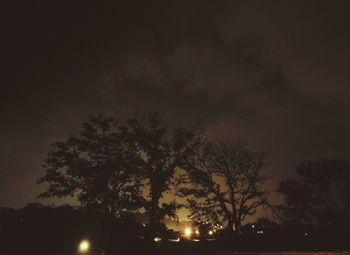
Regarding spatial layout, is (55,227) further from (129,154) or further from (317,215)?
(317,215)

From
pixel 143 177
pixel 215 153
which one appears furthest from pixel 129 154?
pixel 215 153

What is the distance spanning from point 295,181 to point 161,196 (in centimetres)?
1243

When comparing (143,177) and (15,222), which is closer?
(15,222)

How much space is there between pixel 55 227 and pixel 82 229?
2.54 metres

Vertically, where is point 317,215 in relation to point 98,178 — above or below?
below

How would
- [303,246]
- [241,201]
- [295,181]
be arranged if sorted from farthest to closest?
[295,181] → [241,201] → [303,246]

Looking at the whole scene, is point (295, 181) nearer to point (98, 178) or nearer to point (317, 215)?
point (317, 215)

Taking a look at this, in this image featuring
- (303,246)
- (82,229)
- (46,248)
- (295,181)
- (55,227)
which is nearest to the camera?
(46,248)

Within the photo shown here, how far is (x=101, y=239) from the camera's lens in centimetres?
2833

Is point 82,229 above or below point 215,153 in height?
Answer: below

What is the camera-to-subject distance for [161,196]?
34.1 meters

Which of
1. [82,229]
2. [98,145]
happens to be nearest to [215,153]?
[98,145]

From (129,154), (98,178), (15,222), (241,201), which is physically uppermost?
(129,154)

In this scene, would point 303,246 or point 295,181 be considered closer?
point 303,246
